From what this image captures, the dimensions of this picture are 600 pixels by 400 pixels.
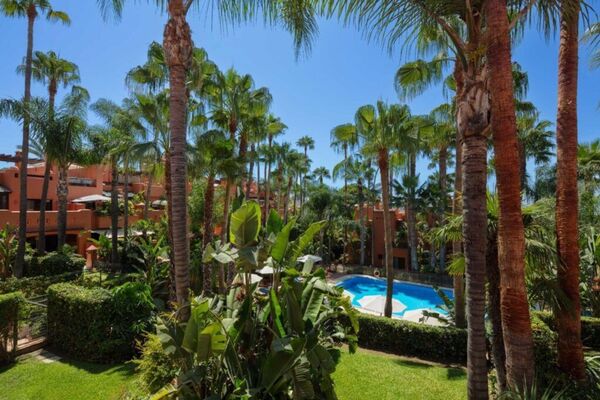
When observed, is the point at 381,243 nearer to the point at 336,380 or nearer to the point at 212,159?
the point at 212,159

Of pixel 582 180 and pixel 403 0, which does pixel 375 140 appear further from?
pixel 582 180

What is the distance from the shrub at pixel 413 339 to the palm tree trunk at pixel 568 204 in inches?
191

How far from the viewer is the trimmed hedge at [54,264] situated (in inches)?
715

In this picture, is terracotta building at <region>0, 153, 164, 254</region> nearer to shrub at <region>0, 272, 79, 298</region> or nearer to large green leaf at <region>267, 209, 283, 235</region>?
shrub at <region>0, 272, 79, 298</region>

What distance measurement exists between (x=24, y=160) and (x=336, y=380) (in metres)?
21.8

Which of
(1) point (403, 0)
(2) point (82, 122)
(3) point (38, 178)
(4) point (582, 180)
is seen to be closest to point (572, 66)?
(1) point (403, 0)

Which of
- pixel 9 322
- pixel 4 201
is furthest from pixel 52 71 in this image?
pixel 9 322

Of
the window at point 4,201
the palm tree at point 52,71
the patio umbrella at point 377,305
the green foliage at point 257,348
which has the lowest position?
the patio umbrella at point 377,305

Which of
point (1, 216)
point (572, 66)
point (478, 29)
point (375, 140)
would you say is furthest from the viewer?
point (1, 216)

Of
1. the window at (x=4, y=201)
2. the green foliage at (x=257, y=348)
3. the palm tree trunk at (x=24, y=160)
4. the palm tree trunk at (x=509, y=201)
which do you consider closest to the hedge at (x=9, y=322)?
the green foliage at (x=257, y=348)

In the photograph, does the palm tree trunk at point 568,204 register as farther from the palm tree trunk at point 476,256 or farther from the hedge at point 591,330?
the hedge at point 591,330

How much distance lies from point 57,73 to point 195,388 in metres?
25.9

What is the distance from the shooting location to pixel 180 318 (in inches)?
247

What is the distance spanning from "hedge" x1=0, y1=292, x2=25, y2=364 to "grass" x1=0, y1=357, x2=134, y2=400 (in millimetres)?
458
